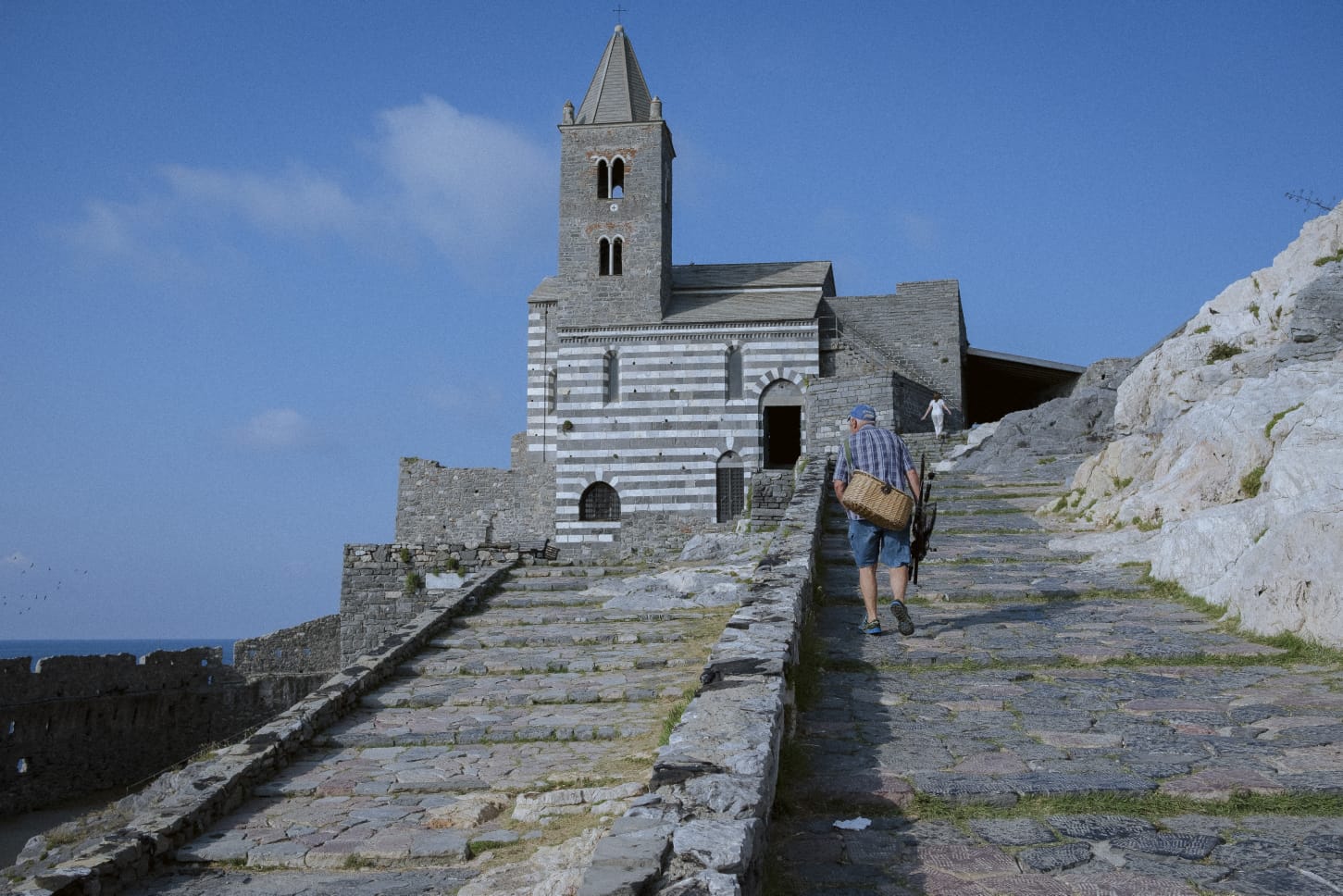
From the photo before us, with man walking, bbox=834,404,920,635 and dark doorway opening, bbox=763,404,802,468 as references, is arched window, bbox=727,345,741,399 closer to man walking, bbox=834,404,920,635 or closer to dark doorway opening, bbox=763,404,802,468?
dark doorway opening, bbox=763,404,802,468

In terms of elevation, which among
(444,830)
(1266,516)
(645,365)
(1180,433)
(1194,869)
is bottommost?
(444,830)

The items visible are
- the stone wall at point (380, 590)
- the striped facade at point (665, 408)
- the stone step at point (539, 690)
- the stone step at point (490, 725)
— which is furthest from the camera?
the striped facade at point (665, 408)

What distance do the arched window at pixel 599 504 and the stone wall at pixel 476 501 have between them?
149 cm

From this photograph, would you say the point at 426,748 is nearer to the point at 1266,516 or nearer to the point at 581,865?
the point at 581,865

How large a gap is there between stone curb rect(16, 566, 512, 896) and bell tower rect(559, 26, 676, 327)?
21648 mm

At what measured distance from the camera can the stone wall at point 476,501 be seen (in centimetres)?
3312

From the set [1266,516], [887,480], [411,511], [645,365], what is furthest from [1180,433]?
[411,511]

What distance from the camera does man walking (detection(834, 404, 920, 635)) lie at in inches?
334

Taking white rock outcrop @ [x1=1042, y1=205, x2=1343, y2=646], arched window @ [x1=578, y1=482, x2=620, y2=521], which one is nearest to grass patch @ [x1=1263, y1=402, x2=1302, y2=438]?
white rock outcrop @ [x1=1042, y1=205, x2=1343, y2=646]

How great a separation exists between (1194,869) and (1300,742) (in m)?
1.82

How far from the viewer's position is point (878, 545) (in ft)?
28.4

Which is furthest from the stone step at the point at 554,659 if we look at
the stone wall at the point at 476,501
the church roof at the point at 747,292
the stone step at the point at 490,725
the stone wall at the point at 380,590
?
the stone wall at the point at 476,501

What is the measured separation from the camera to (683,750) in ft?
16.6

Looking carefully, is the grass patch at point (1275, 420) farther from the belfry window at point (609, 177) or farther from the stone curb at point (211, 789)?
the belfry window at point (609, 177)
